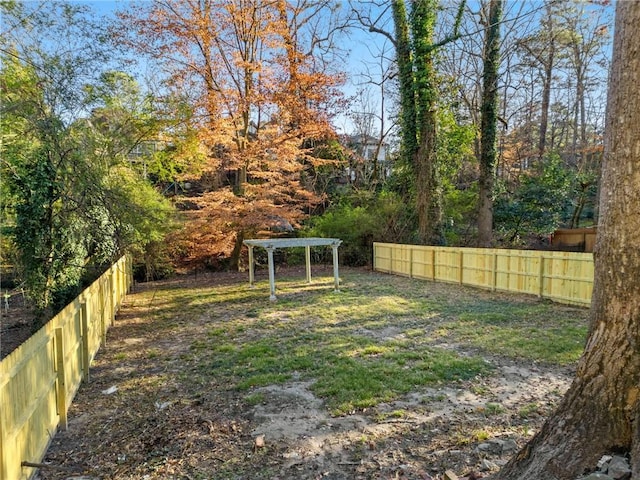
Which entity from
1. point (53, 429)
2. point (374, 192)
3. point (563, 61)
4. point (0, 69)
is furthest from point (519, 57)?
point (53, 429)

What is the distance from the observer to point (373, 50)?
1788 centimetres

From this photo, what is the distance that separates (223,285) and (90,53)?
24.2 ft

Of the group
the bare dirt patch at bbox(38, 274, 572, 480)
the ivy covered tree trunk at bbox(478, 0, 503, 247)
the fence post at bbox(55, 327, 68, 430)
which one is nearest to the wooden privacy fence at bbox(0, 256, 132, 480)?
the fence post at bbox(55, 327, 68, 430)

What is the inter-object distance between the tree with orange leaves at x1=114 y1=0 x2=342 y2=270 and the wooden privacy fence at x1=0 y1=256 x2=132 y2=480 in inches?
336

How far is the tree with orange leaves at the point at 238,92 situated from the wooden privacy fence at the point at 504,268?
413 cm

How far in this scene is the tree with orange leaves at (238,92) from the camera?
1272 cm

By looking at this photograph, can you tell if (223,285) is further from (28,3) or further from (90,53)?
(28,3)

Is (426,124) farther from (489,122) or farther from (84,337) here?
(84,337)

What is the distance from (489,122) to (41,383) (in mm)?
14387

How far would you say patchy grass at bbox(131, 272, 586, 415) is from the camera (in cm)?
459

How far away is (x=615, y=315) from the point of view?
2.09 m

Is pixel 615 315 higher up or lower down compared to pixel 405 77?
lower down

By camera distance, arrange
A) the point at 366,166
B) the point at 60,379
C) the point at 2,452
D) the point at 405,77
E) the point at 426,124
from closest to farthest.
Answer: the point at 2,452, the point at 60,379, the point at 426,124, the point at 405,77, the point at 366,166

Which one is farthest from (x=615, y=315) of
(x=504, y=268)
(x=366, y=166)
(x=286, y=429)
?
(x=366, y=166)
